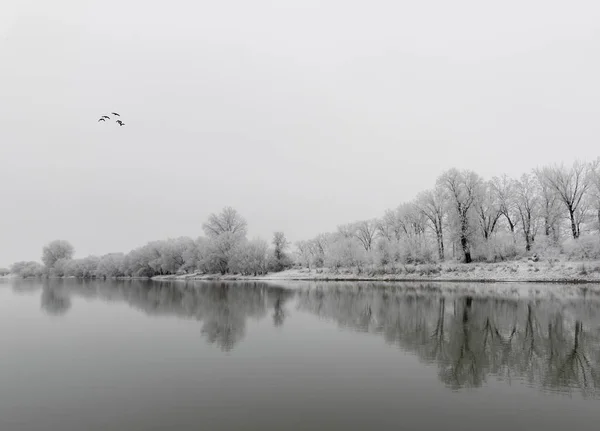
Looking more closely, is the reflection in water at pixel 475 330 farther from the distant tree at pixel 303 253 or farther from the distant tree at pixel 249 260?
the distant tree at pixel 303 253

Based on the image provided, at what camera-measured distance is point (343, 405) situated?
9.80m

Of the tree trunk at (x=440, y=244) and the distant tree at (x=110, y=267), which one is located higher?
the tree trunk at (x=440, y=244)

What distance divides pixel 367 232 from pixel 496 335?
85597mm

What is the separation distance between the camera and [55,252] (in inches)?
6068

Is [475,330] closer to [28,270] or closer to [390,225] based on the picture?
[390,225]

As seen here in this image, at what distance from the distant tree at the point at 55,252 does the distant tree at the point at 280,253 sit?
10415cm

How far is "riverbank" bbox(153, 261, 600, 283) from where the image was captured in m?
43.8

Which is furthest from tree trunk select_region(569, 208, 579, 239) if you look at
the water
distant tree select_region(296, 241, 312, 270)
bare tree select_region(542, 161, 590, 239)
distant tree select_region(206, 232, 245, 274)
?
distant tree select_region(206, 232, 245, 274)

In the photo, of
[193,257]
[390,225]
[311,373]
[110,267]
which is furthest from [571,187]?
[110,267]

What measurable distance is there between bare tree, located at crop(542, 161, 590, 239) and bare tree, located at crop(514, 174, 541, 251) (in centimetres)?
400

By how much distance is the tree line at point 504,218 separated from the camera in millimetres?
54344

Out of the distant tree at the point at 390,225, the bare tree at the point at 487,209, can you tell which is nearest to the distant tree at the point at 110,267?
the distant tree at the point at 390,225

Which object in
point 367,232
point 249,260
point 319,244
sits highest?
point 367,232

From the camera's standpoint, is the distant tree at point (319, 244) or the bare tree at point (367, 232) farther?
the distant tree at point (319, 244)
